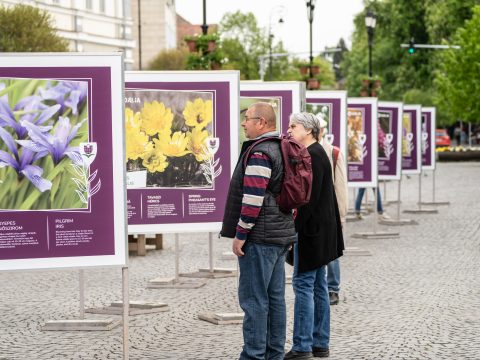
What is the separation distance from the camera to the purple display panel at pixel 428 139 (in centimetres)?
2895

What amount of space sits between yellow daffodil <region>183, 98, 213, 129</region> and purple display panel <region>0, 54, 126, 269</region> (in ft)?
9.70

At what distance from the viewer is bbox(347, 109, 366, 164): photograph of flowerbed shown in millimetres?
20062

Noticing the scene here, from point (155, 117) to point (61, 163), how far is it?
10.6 ft

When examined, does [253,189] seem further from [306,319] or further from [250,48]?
[250,48]

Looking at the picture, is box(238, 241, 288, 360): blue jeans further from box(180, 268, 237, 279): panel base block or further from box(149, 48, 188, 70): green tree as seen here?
box(149, 48, 188, 70): green tree

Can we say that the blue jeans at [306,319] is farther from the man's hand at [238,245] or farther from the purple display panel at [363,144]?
the purple display panel at [363,144]

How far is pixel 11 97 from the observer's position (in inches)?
345

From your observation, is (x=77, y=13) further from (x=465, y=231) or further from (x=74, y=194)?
(x=74, y=194)

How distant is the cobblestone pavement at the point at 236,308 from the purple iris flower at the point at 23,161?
1475 mm

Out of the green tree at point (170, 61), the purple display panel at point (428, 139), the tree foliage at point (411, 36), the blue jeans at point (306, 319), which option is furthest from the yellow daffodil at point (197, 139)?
the green tree at point (170, 61)

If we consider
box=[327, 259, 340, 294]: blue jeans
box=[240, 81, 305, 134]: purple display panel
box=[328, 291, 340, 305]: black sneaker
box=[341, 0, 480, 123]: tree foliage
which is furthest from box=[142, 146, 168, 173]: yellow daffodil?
box=[341, 0, 480, 123]: tree foliage

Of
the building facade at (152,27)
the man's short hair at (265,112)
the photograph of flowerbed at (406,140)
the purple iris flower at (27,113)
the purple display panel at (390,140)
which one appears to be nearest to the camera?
the man's short hair at (265,112)

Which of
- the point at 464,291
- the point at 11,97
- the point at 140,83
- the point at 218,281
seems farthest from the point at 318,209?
the point at 218,281

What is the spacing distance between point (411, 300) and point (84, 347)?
3.96m
